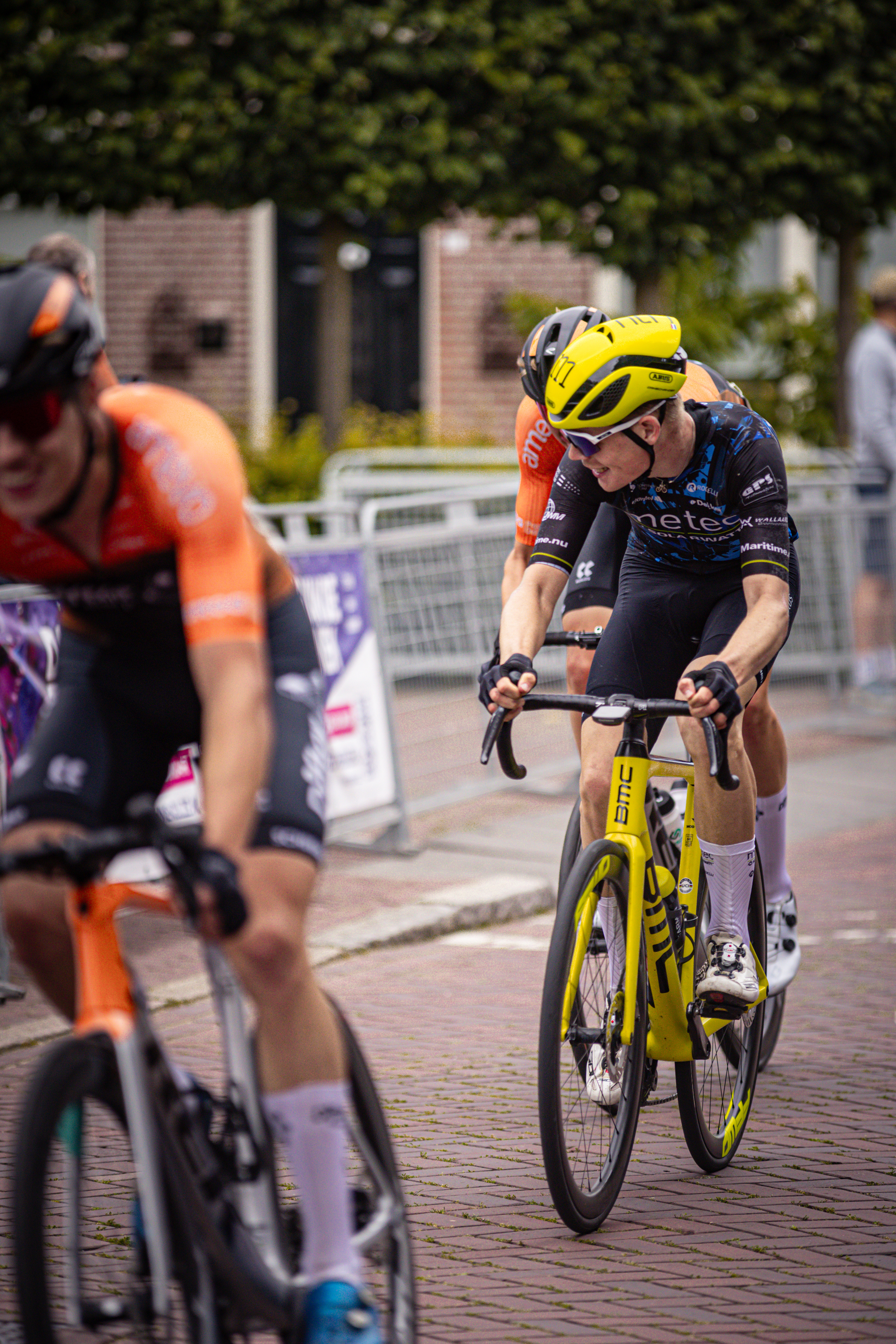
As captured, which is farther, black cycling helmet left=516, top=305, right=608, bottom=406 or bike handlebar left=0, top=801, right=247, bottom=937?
black cycling helmet left=516, top=305, right=608, bottom=406

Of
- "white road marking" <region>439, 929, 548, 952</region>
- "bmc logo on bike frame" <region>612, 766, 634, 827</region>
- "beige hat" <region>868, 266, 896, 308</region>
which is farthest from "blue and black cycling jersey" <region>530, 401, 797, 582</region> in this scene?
"beige hat" <region>868, 266, 896, 308</region>

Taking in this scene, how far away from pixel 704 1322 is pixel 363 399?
15904 millimetres

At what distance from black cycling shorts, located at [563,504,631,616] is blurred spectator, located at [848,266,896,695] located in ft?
20.0

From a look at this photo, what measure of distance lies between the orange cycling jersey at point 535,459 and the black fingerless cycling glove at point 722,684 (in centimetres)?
129

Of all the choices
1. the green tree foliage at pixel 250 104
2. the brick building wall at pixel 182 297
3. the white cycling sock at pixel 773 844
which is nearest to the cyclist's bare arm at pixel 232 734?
→ the white cycling sock at pixel 773 844

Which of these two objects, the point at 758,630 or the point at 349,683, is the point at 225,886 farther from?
the point at 349,683

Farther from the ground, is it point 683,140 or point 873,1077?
point 683,140

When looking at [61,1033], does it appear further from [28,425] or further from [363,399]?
[363,399]

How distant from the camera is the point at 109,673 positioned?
9.76 feet

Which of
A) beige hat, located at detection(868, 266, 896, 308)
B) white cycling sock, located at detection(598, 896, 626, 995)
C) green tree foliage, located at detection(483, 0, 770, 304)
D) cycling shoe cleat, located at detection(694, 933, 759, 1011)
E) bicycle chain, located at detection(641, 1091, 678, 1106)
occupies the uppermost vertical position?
green tree foliage, located at detection(483, 0, 770, 304)

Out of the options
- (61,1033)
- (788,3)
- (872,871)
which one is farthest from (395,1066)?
(788,3)

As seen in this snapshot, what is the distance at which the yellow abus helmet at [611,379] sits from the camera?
3932 mm

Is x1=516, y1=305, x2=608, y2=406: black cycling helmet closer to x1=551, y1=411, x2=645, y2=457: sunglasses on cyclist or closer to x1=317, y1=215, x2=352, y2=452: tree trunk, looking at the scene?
x1=551, y1=411, x2=645, y2=457: sunglasses on cyclist

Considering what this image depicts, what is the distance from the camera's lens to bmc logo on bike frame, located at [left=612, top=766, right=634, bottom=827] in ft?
13.2
